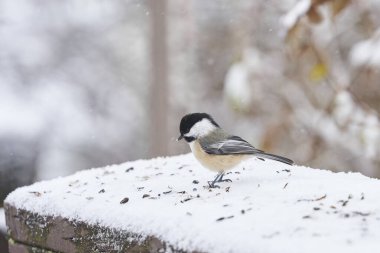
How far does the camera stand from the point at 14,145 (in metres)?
6.67

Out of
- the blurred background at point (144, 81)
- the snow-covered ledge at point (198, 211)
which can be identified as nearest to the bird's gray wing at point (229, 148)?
the snow-covered ledge at point (198, 211)

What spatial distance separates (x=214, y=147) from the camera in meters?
2.54

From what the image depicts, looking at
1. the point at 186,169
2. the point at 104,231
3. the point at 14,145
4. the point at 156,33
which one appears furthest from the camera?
the point at 14,145

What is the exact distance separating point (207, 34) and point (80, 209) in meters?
5.91

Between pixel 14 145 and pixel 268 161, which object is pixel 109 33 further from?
pixel 268 161

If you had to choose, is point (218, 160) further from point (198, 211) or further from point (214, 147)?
point (198, 211)

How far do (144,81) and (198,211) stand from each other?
6520 mm

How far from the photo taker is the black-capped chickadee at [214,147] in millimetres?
2504

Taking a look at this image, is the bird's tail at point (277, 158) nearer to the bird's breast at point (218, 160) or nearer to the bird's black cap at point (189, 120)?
the bird's breast at point (218, 160)

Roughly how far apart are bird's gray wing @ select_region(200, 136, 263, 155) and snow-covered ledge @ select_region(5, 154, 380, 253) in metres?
0.11

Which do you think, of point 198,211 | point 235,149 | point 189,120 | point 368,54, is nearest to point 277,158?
point 235,149

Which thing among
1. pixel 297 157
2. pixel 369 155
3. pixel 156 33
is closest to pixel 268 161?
pixel 369 155

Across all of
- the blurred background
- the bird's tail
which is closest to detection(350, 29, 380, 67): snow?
the blurred background

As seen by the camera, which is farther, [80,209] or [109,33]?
[109,33]
